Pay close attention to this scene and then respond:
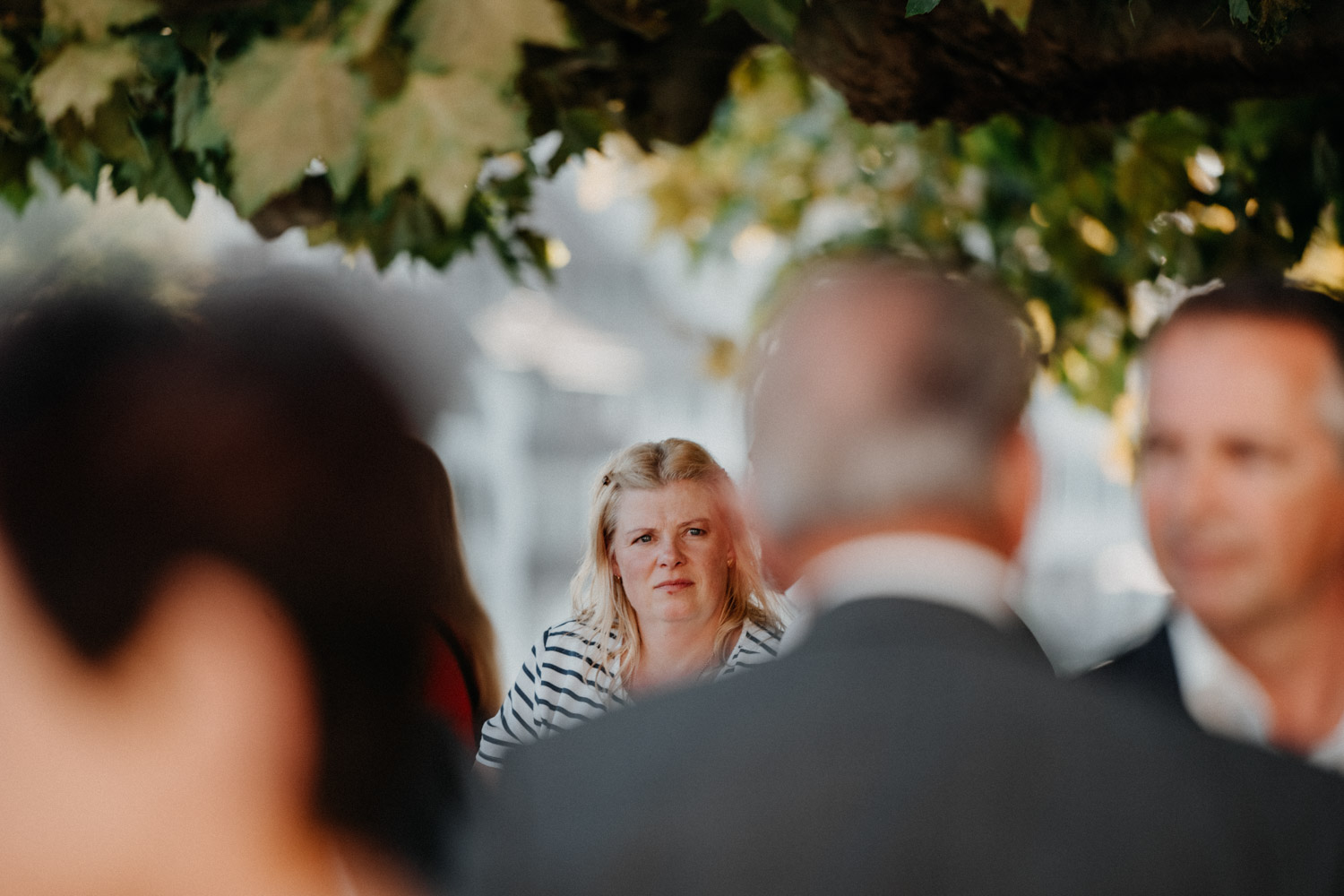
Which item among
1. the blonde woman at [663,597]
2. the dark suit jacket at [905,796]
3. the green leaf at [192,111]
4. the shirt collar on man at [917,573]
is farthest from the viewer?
the blonde woman at [663,597]

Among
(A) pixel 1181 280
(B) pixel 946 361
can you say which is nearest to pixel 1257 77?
(B) pixel 946 361

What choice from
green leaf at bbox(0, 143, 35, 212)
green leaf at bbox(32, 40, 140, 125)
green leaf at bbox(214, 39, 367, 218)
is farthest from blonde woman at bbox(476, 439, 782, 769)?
green leaf at bbox(0, 143, 35, 212)

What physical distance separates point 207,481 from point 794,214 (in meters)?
4.29

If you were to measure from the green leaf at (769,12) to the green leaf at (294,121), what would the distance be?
1.68 feet

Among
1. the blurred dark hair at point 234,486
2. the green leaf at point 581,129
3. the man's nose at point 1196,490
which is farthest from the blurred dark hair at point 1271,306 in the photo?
the blurred dark hair at point 234,486

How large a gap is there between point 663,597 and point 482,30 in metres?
1.05

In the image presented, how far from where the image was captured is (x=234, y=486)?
1.02 metres

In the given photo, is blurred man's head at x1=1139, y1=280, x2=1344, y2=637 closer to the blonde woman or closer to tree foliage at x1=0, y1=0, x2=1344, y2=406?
tree foliage at x1=0, y1=0, x2=1344, y2=406

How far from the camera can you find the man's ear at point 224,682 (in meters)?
1.02

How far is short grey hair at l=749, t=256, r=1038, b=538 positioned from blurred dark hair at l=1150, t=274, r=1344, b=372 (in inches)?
25.5

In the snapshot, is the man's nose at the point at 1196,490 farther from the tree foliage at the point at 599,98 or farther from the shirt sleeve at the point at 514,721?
the shirt sleeve at the point at 514,721

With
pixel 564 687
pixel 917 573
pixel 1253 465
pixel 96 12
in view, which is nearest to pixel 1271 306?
pixel 1253 465

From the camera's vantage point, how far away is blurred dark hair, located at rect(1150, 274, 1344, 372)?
190 cm

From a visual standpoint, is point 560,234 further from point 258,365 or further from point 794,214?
point 258,365
